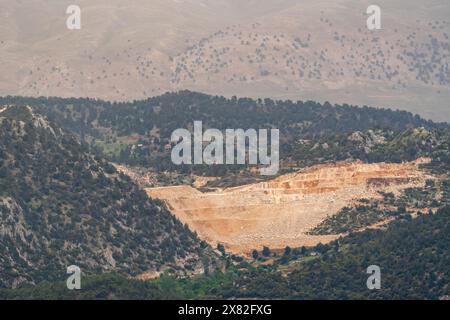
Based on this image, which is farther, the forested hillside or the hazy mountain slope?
the hazy mountain slope

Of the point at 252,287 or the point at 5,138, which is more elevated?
the point at 5,138

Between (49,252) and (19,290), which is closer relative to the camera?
(19,290)

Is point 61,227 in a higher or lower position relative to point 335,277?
higher

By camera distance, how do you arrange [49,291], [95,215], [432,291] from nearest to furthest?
[49,291] < [432,291] < [95,215]

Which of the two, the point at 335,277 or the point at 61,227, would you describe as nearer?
the point at 335,277

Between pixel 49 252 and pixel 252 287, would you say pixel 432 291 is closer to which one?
pixel 252 287

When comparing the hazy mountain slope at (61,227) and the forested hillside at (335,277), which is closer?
the forested hillside at (335,277)

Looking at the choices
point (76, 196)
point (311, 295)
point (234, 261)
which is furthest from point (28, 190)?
point (311, 295)

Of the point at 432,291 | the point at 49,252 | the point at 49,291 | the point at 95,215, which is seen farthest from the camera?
the point at 95,215
